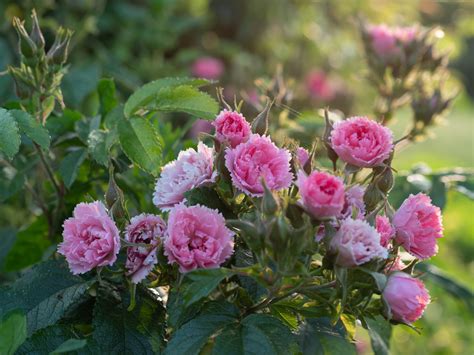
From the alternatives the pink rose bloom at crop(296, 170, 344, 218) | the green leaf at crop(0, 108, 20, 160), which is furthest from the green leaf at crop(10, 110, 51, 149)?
the pink rose bloom at crop(296, 170, 344, 218)

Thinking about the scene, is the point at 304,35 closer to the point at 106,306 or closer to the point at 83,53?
the point at 83,53

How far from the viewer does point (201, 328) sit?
0.88 metres

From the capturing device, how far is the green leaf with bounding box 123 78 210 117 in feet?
3.65

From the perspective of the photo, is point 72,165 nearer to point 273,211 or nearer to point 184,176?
point 184,176

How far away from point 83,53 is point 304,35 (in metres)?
1.11

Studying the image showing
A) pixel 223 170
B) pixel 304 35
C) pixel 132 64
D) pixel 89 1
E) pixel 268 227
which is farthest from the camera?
pixel 304 35

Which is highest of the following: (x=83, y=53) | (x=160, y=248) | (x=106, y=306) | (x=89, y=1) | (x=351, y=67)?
(x=160, y=248)

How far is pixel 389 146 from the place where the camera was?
3.07ft

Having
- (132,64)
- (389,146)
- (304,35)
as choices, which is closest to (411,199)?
(389,146)

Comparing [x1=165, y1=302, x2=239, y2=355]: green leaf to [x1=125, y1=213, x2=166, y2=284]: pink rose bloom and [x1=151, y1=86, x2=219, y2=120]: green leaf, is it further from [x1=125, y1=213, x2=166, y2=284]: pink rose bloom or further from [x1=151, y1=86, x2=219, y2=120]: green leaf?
[x1=151, y1=86, x2=219, y2=120]: green leaf

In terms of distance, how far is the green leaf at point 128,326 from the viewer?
36.6 inches

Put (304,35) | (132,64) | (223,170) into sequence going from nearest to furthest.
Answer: (223,170) < (132,64) < (304,35)

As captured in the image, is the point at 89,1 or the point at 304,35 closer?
the point at 89,1

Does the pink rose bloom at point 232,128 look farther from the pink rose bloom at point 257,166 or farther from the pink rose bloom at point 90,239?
the pink rose bloom at point 90,239
